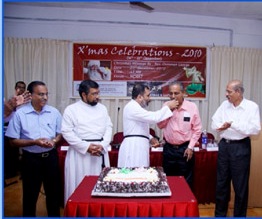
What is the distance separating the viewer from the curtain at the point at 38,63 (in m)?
4.50

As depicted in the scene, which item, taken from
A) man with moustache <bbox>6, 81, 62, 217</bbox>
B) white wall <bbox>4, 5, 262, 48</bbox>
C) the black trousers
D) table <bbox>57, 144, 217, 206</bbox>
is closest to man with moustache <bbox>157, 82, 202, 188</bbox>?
the black trousers

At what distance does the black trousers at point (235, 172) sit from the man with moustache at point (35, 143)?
1.53 m

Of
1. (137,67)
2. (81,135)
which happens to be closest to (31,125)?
(81,135)

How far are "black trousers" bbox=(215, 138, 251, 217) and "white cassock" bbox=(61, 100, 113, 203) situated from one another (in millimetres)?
1115

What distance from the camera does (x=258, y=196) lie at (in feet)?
10.8

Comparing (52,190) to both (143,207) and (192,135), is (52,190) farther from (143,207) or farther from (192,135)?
(192,135)

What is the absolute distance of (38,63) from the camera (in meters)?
4.53

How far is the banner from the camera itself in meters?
4.60

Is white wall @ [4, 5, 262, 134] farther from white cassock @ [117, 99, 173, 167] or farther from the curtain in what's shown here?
white cassock @ [117, 99, 173, 167]

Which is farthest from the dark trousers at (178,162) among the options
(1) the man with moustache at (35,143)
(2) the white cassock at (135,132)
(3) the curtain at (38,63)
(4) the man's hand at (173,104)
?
(3) the curtain at (38,63)

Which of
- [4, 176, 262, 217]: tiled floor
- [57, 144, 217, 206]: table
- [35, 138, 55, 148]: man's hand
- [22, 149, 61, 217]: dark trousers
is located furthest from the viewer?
[57, 144, 217, 206]: table

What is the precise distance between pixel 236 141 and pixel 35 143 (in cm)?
176

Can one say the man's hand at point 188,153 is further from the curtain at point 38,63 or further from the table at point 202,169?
the curtain at point 38,63

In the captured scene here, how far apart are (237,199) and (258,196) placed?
73 cm
